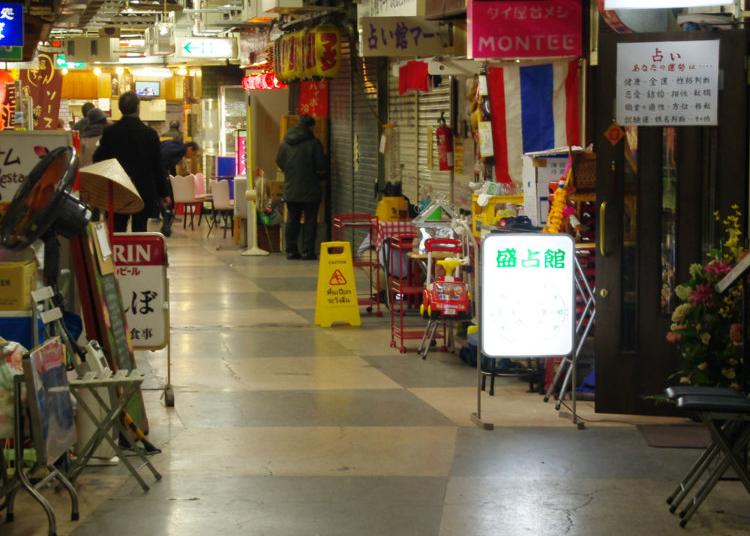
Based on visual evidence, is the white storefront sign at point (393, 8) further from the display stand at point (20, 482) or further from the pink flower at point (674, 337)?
the display stand at point (20, 482)

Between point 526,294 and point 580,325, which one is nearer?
point 526,294

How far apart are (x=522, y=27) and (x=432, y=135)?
4.31 metres

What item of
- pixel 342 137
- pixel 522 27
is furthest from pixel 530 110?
pixel 342 137

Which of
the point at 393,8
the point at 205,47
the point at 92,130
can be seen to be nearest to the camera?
the point at 393,8

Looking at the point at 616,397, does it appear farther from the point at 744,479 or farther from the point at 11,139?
→ the point at 11,139

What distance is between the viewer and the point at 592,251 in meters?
9.61

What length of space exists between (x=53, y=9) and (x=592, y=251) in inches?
440

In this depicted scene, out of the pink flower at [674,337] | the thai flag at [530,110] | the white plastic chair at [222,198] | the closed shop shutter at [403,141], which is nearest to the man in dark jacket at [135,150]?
the closed shop shutter at [403,141]

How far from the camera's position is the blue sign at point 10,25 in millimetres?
17312

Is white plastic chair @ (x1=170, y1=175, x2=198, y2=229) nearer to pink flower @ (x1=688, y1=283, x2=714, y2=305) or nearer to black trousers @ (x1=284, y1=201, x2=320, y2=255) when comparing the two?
black trousers @ (x1=284, y1=201, x2=320, y2=255)

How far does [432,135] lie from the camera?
14695 mm

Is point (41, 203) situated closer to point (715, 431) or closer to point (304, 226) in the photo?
point (715, 431)

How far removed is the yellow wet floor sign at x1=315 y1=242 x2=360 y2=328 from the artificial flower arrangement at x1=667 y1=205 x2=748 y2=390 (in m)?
5.67

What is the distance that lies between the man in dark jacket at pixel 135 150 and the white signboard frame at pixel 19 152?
5289 mm
